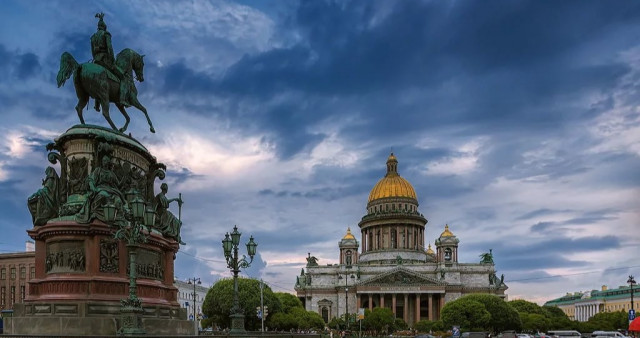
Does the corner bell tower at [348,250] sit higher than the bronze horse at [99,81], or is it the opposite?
the bronze horse at [99,81]

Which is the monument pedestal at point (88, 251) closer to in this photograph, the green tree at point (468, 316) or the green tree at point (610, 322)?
the green tree at point (468, 316)

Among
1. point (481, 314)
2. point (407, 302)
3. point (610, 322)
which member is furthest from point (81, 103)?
point (407, 302)

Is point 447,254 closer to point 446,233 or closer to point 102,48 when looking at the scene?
point 446,233

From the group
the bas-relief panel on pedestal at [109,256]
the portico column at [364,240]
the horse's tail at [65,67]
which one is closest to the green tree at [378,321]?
the portico column at [364,240]

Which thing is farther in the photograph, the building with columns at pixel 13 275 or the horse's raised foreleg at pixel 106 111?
the building with columns at pixel 13 275

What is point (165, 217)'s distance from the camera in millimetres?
30812

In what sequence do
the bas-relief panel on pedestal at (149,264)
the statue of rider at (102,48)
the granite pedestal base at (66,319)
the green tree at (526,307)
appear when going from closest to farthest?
the granite pedestal base at (66,319)
the bas-relief panel on pedestal at (149,264)
the statue of rider at (102,48)
the green tree at (526,307)

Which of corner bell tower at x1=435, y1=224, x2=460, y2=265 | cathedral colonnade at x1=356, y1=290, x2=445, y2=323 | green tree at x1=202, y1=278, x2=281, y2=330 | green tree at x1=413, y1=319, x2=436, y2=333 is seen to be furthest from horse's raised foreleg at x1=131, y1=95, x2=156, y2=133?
corner bell tower at x1=435, y1=224, x2=460, y2=265

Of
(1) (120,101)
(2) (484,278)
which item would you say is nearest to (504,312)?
(2) (484,278)

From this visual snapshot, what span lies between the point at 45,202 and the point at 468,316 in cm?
9288

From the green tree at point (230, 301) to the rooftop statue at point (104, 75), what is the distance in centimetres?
5654

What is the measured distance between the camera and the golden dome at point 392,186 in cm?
15938

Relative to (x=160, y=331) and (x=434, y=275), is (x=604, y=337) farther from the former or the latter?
(x=434, y=275)

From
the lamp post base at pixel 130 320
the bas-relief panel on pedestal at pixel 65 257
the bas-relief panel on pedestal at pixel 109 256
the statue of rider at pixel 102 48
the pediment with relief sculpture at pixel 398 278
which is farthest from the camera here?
the pediment with relief sculpture at pixel 398 278
